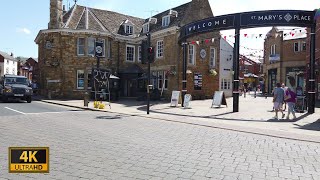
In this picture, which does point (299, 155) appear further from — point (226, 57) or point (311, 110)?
point (226, 57)

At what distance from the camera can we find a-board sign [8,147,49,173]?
3.10 meters

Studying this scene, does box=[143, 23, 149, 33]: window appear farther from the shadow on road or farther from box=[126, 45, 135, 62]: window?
the shadow on road

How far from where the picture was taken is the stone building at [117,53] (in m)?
29.1

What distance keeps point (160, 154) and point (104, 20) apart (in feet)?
96.6

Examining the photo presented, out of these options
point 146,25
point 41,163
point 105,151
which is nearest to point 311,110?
point 105,151

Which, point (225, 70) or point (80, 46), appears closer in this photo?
point (80, 46)

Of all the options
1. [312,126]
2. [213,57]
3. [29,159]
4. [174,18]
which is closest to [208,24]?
[312,126]

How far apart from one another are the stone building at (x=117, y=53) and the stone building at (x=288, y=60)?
1146 cm

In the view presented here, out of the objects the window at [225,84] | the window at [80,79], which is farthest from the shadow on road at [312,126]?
the window at [80,79]

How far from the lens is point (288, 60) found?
132ft

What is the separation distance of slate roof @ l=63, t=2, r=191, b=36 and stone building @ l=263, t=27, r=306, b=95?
43.5 ft

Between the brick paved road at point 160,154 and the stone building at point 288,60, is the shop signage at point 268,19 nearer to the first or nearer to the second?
the brick paved road at point 160,154

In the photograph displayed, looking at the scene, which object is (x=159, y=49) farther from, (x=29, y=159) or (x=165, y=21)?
(x=29, y=159)

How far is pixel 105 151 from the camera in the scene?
7.27m
